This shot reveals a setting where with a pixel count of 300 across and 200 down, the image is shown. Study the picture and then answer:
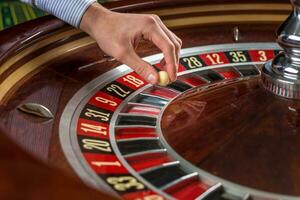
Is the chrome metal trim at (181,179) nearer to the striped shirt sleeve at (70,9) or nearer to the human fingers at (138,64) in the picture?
the human fingers at (138,64)

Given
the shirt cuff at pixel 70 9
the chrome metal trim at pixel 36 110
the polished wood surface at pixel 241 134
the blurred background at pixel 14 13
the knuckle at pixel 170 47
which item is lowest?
A: the polished wood surface at pixel 241 134

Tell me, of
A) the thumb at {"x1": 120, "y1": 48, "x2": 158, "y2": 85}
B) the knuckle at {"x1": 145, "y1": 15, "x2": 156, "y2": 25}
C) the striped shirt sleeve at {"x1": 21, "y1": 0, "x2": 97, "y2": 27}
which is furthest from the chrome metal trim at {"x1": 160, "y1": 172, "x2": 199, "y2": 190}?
the striped shirt sleeve at {"x1": 21, "y1": 0, "x2": 97, "y2": 27}

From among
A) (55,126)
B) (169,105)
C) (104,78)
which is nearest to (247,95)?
(169,105)

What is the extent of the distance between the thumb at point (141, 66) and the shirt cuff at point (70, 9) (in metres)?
0.19

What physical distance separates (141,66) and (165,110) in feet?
0.38

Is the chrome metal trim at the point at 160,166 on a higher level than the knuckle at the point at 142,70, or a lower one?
lower

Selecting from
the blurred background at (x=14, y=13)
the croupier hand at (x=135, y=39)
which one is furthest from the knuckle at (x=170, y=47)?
the blurred background at (x=14, y=13)

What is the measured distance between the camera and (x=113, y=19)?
1.33 metres

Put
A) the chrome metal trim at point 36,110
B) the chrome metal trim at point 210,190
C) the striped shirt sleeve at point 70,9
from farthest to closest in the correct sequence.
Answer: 1. the striped shirt sleeve at point 70,9
2. the chrome metal trim at point 36,110
3. the chrome metal trim at point 210,190

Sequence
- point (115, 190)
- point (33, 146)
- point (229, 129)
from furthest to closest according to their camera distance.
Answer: point (229, 129) < point (33, 146) < point (115, 190)

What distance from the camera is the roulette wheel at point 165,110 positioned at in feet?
3.39

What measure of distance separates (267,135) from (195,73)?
0.38 meters

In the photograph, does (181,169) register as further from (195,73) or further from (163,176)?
(195,73)

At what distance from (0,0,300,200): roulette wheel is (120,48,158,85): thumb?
0.08 metres
